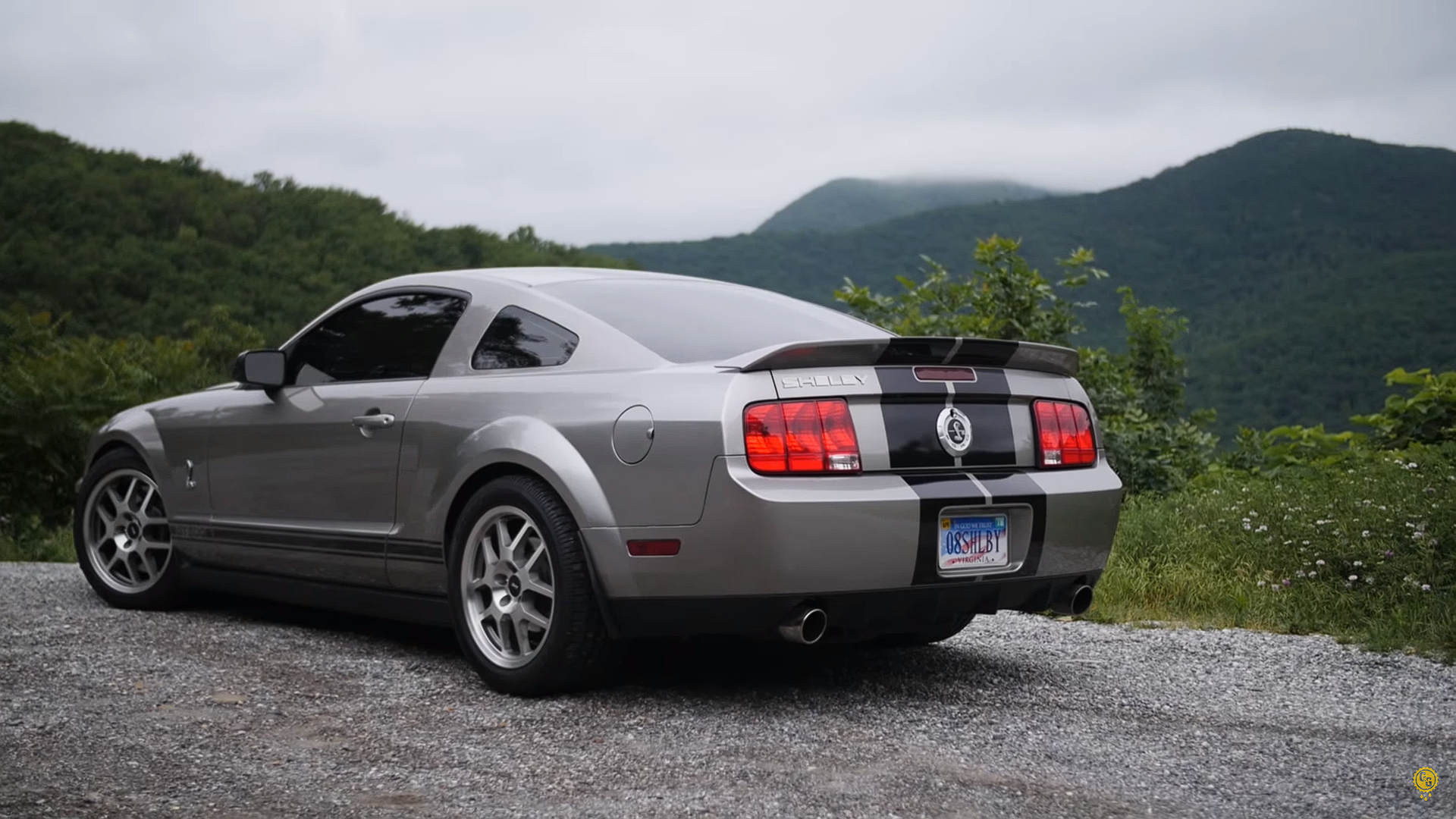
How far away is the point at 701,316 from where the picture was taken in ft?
A: 15.7

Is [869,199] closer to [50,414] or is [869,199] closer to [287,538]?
[50,414]

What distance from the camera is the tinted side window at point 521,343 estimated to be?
450cm

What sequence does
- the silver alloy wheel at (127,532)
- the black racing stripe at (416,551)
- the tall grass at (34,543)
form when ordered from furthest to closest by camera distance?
the tall grass at (34,543) → the silver alloy wheel at (127,532) → the black racing stripe at (416,551)

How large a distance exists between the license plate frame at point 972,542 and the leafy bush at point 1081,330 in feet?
18.7

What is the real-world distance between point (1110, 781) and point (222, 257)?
31.0m

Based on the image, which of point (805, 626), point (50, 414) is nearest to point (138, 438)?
point (805, 626)

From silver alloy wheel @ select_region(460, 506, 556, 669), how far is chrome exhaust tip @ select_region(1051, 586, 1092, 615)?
164cm

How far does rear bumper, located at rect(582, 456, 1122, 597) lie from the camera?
149 inches

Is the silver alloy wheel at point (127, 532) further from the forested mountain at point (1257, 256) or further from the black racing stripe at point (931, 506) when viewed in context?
the forested mountain at point (1257, 256)

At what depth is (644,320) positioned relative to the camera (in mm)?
4594

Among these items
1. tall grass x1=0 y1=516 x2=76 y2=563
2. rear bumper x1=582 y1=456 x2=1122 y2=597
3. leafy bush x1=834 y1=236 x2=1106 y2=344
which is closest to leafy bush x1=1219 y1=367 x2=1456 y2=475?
leafy bush x1=834 y1=236 x2=1106 y2=344

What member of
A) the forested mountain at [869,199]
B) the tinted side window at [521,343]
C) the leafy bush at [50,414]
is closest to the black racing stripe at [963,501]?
the tinted side window at [521,343]

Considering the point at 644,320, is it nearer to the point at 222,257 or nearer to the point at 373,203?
the point at 222,257

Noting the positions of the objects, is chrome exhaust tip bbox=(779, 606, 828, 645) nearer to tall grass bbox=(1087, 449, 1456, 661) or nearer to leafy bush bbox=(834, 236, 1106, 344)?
tall grass bbox=(1087, 449, 1456, 661)
